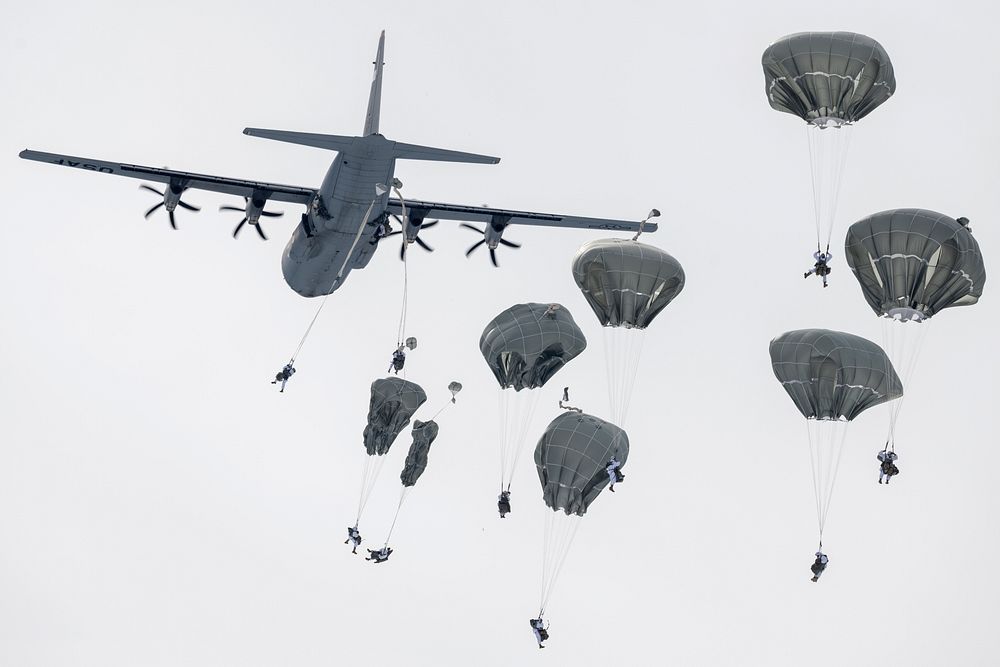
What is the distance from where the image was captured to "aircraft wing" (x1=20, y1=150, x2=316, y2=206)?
54406 millimetres

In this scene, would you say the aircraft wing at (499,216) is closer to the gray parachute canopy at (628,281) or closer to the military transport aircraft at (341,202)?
the military transport aircraft at (341,202)

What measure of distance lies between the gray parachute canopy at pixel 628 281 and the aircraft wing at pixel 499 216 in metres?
14.0

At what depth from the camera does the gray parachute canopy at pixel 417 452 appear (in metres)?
51.6

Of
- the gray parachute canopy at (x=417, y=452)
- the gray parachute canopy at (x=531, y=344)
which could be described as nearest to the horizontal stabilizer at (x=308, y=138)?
the gray parachute canopy at (x=531, y=344)

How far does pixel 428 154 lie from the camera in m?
48.9

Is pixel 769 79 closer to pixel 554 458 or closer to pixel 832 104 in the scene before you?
pixel 832 104

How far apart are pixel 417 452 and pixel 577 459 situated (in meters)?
9.79

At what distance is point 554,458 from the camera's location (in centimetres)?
4494

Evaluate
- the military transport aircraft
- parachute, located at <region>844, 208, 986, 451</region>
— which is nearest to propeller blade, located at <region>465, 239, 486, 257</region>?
the military transport aircraft

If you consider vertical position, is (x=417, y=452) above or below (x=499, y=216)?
below

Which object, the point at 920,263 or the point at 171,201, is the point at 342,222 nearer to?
the point at 171,201

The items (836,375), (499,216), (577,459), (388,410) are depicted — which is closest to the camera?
(836,375)

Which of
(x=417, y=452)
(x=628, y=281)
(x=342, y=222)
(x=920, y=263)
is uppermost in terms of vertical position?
(x=342, y=222)

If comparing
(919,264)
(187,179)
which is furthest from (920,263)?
(187,179)
